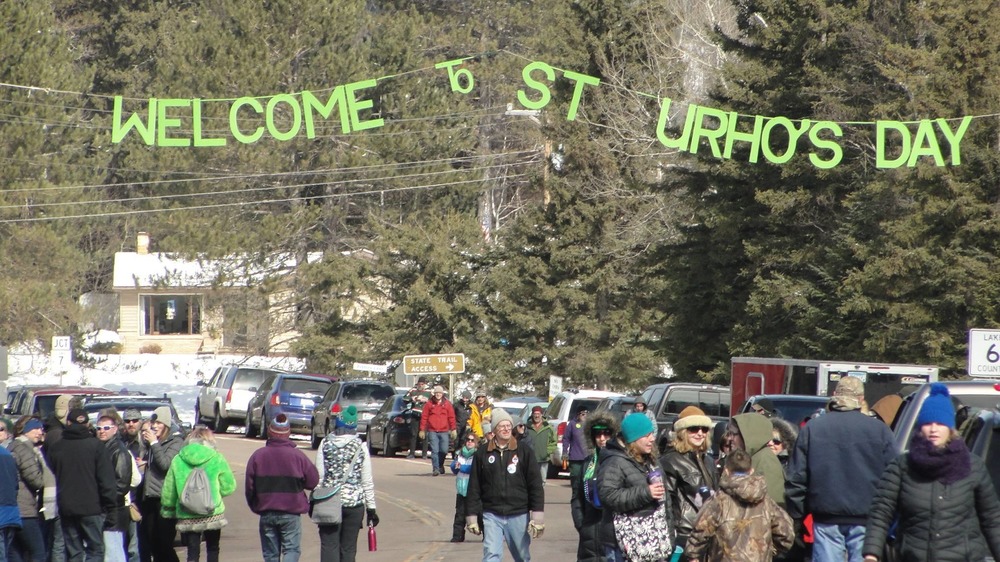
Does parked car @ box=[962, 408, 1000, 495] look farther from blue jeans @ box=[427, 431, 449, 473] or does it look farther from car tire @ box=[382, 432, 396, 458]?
car tire @ box=[382, 432, 396, 458]

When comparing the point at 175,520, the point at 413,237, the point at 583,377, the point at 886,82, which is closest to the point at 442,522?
the point at 175,520

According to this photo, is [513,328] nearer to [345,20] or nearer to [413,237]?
[413,237]

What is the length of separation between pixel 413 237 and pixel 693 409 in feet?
145

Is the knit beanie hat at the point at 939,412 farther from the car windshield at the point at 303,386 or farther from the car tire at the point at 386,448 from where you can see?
the car windshield at the point at 303,386

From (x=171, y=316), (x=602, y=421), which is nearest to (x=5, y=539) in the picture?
(x=602, y=421)

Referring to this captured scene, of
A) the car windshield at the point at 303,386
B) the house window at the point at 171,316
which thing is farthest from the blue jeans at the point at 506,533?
the house window at the point at 171,316

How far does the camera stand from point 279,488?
12172 mm

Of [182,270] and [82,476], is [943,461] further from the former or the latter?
[182,270]

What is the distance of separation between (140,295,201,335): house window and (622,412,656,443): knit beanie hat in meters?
64.0

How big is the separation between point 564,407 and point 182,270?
3934 cm

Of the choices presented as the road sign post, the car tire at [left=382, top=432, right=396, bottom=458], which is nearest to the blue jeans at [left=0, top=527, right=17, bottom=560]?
the road sign post

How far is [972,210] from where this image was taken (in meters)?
24.6

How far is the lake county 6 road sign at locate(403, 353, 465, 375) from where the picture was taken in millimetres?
39219

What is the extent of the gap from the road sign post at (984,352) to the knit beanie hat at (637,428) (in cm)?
1159
